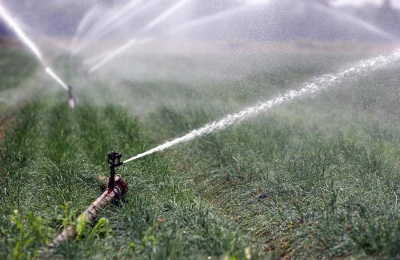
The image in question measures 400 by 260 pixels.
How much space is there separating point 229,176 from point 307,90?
110 inches

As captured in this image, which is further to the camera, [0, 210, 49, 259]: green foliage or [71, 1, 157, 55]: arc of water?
[71, 1, 157, 55]: arc of water

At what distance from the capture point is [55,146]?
484 centimetres

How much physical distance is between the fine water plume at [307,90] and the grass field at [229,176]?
12cm

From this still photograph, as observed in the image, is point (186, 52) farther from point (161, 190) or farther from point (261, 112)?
point (161, 190)

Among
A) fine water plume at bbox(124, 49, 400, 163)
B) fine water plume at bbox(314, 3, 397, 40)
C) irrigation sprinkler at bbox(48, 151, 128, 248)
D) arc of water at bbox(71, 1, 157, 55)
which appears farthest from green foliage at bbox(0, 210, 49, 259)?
arc of water at bbox(71, 1, 157, 55)

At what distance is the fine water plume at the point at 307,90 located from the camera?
5.70 m

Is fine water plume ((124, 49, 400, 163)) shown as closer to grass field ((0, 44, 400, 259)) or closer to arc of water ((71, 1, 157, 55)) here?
grass field ((0, 44, 400, 259))

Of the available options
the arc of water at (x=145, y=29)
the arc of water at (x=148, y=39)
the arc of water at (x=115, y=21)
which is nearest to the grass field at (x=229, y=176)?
the arc of water at (x=148, y=39)

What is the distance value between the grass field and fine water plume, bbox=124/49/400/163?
0.12 meters

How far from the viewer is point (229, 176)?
4270 millimetres

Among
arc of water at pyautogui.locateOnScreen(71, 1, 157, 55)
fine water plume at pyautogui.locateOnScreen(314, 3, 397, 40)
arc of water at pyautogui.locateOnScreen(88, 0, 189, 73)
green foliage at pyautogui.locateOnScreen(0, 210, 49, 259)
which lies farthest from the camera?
arc of water at pyautogui.locateOnScreen(71, 1, 157, 55)

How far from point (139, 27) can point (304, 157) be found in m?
9.51

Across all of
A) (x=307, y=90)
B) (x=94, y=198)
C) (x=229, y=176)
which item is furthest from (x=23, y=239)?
(x=307, y=90)

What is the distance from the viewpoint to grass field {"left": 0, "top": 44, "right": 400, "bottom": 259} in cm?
282
